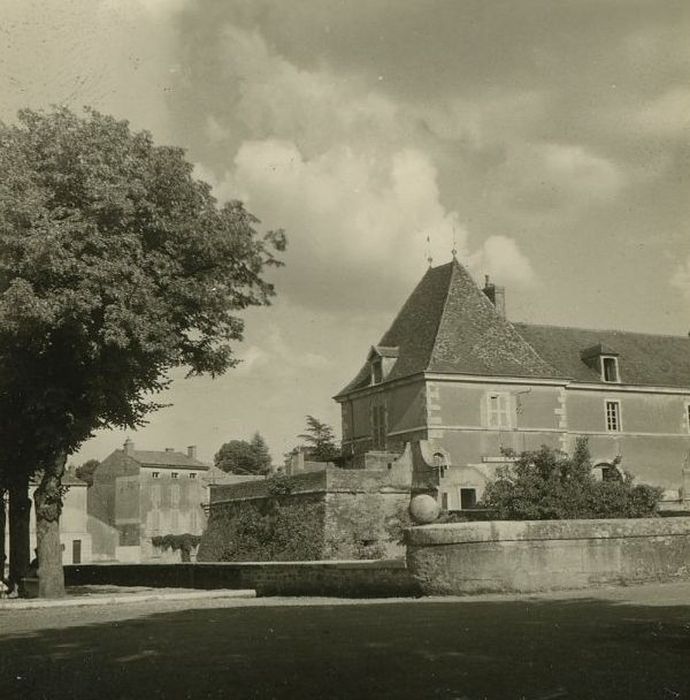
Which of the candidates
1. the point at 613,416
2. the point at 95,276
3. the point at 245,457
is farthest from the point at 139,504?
the point at 95,276

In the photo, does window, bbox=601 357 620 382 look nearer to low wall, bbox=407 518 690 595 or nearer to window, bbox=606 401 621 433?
window, bbox=606 401 621 433

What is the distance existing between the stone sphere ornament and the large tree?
6.73 meters

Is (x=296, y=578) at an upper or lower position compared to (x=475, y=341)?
lower

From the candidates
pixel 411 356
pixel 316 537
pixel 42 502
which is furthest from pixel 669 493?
pixel 42 502

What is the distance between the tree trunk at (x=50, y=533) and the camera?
19.0 meters

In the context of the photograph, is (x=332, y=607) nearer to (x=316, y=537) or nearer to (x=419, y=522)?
(x=419, y=522)

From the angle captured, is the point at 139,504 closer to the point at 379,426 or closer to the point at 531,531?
the point at 379,426

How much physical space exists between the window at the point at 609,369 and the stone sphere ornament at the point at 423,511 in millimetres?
26454

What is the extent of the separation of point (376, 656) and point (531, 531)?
6439 millimetres

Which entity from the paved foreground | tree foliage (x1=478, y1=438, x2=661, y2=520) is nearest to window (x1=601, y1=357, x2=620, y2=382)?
tree foliage (x1=478, y1=438, x2=661, y2=520)

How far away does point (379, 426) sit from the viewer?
121ft

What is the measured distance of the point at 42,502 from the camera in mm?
19484

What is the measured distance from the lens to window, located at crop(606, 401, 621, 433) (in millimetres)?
39062

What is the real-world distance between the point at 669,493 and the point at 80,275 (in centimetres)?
2988
